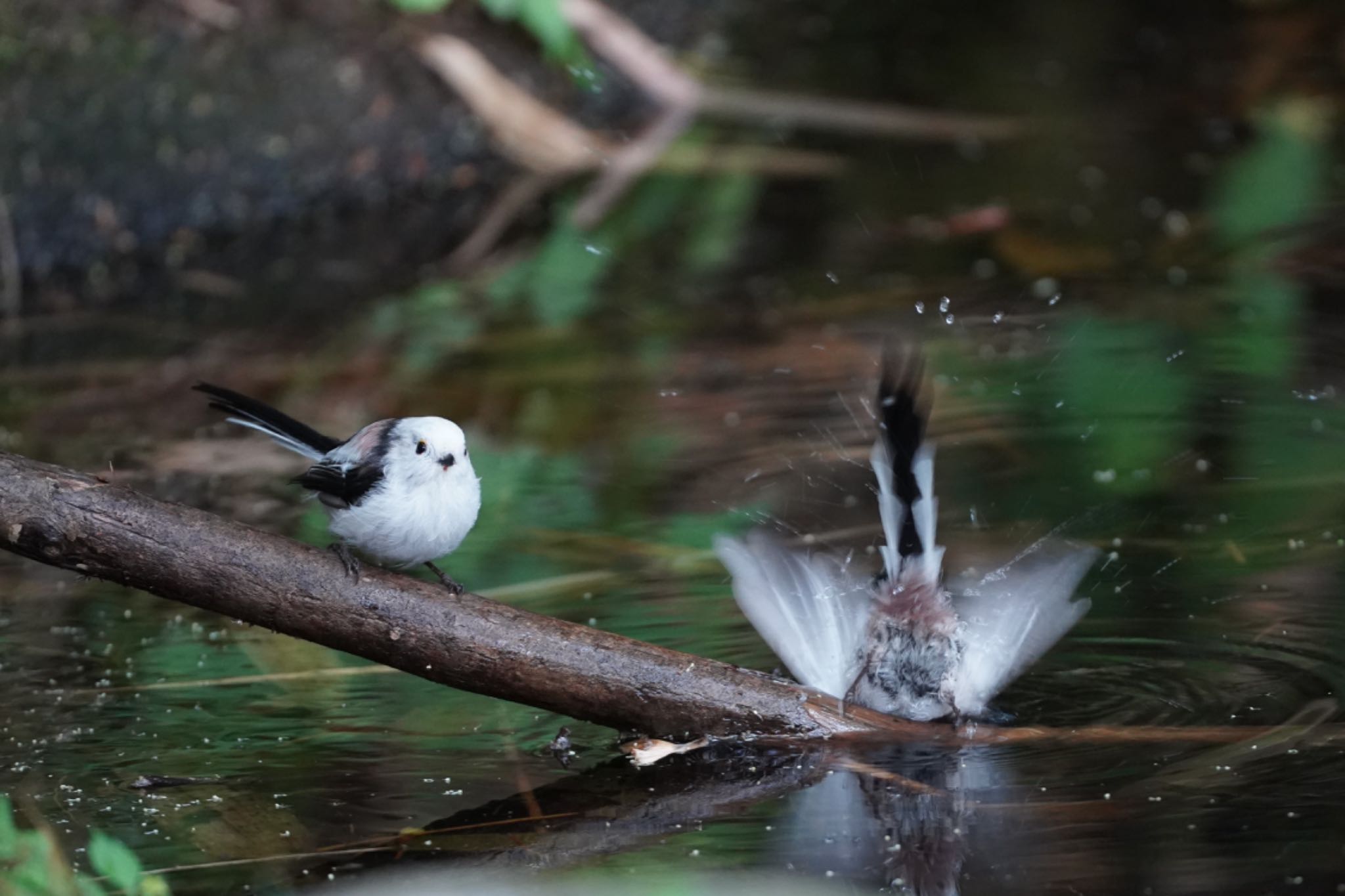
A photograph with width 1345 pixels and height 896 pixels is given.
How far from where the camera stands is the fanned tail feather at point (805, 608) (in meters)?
3.57

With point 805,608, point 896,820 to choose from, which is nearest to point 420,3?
point 805,608

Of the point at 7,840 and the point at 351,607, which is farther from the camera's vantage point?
the point at 351,607

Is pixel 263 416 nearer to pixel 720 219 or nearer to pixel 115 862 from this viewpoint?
pixel 115 862

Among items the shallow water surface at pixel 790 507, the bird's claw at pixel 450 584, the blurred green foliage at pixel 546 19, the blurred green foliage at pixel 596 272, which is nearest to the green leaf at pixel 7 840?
the shallow water surface at pixel 790 507

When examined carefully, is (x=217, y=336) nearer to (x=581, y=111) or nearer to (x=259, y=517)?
(x=259, y=517)

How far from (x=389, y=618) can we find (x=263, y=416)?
539mm

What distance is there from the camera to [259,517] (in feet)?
16.4

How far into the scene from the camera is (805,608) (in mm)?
3738

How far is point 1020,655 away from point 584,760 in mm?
935

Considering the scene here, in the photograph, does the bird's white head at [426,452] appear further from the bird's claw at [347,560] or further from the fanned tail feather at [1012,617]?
the fanned tail feather at [1012,617]

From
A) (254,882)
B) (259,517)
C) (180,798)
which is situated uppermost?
(259,517)

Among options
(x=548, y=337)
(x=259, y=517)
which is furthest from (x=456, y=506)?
(x=548, y=337)

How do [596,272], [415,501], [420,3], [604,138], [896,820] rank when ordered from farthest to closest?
[604,138]
[596,272]
[420,3]
[415,501]
[896,820]

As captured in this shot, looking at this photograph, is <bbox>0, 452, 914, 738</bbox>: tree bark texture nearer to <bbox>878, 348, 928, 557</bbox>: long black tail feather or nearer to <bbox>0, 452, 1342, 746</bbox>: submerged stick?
<bbox>0, 452, 1342, 746</bbox>: submerged stick
